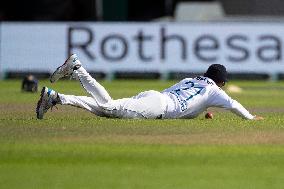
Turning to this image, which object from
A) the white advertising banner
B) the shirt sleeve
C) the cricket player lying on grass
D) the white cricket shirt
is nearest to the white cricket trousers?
the cricket player lying on grass

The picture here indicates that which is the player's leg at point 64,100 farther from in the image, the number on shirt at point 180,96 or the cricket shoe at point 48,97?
the number on shirt at point 180,96

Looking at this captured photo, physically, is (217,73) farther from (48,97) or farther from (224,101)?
(48,97)

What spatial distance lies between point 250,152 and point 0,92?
13.1 metres

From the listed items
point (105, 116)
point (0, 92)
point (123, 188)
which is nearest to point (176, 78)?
point (0, 92)

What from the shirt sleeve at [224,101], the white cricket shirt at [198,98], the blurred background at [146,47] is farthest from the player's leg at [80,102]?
the blurred background at [146,47]

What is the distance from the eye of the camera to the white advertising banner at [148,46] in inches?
1128

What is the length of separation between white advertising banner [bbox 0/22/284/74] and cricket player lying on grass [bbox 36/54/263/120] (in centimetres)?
1518

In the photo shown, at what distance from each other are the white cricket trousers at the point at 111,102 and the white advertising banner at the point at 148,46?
49.8 feet

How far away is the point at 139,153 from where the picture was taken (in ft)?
34.6

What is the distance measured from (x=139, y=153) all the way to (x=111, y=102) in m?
2.80

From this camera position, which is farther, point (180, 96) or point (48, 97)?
point (180, 96)

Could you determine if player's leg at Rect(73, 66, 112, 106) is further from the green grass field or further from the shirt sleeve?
the shirt sleeve

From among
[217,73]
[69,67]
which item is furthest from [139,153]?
[217,73]

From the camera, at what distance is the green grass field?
29.3 ft
